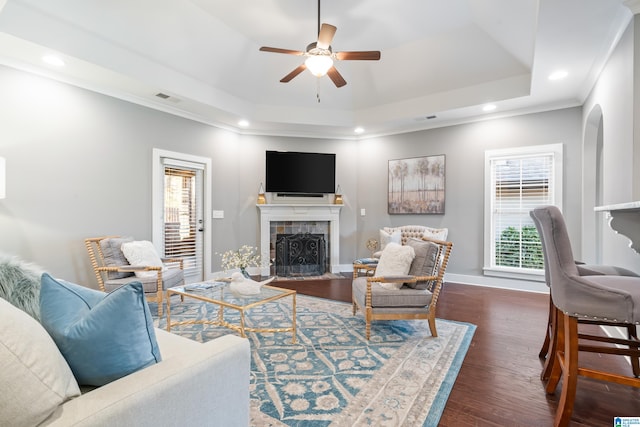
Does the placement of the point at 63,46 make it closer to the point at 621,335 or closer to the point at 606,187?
the point at 606,187

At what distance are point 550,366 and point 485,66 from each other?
3.92 meters

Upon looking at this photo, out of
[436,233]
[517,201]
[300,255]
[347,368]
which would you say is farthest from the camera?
[300,255]

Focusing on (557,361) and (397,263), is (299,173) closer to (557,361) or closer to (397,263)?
(397,263)

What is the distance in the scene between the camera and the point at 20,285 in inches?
46.5

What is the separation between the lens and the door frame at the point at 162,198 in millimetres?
4551

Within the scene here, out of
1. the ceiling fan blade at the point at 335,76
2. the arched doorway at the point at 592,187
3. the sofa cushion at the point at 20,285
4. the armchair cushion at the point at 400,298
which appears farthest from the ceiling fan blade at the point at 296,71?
the arched doorway at the point at 592,187

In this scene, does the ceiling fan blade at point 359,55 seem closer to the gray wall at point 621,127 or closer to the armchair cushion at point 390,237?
the gray wall at point 621,127

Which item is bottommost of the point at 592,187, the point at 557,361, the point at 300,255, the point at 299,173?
the point at 557,361

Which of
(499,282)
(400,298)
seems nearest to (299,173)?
(400,298)

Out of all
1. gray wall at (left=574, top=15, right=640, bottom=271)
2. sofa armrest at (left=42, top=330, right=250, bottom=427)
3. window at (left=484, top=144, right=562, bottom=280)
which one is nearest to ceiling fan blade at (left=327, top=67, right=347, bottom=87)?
gray wall at (left=574, top=15, right=640, bottom=271)

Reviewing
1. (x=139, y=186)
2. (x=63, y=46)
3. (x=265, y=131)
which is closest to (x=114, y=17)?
(x=63, y=46)

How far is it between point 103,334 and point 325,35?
2931 mm

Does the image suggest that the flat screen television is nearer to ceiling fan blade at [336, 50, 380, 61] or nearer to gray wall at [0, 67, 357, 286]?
gray wall at [0, 67, 357, 286]

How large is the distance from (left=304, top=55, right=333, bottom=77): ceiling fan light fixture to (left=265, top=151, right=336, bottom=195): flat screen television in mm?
2793
